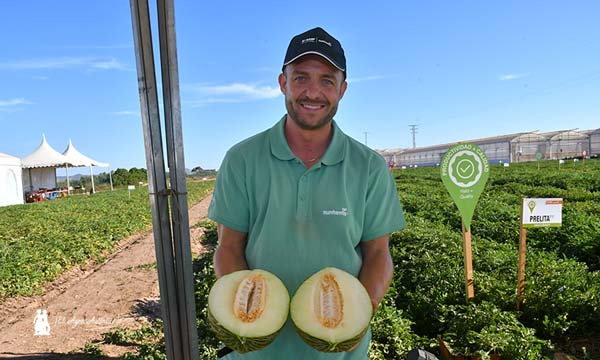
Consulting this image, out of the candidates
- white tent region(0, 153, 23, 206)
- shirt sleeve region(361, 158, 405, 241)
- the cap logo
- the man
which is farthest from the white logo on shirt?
white tent region(0, 153, 23, 206)

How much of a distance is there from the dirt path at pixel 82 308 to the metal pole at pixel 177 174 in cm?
294

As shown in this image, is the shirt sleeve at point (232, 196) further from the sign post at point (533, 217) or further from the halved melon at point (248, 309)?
the sign post at point (533, 217)

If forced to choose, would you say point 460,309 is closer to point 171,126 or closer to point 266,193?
point 266,193

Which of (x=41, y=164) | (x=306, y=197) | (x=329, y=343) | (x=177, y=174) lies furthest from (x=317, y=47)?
(x=41, y=164)

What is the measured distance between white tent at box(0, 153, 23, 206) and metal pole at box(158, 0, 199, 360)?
1151 inches

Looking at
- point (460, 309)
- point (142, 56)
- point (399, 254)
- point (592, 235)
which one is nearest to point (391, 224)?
point (142, 56)

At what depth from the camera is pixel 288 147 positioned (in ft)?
5.37

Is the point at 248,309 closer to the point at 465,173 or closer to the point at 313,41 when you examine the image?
the point at 313,41

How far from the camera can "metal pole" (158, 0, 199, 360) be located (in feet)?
4.98

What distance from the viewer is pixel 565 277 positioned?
4090 millimetres

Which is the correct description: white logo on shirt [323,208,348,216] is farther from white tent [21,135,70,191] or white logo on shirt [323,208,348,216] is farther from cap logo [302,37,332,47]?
white tent [21,135,70,191]

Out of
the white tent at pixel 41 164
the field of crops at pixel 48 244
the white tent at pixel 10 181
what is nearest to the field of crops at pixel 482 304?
the field of crops at pixel 48 244

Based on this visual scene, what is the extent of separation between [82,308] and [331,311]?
4.90 metres

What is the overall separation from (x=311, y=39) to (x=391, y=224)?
2.43 ft
